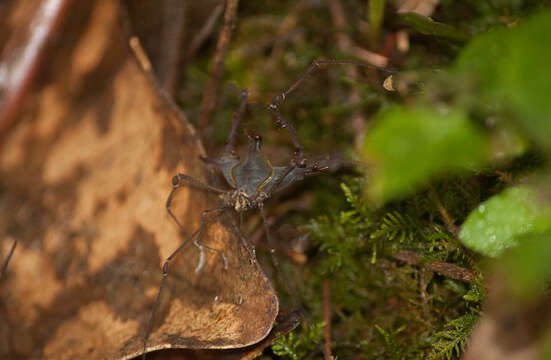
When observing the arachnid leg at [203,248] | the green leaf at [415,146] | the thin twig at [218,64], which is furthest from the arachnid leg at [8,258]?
the green leaf at [415,146]

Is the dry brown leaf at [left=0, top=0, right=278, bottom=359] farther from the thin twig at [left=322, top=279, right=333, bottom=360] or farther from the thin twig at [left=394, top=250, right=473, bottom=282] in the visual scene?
the thin twig at [left=394, top=250, right=473, bottom=282]

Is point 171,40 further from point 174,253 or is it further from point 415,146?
point 415,146

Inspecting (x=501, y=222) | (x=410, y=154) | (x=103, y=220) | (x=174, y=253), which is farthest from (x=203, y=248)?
(x=410, y=154)

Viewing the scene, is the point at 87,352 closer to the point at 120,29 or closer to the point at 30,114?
the point at 30,114

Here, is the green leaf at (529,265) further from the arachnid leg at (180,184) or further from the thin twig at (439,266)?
the arachnid leg at (180,184)

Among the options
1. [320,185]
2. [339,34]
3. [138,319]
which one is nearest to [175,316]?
[138,319]

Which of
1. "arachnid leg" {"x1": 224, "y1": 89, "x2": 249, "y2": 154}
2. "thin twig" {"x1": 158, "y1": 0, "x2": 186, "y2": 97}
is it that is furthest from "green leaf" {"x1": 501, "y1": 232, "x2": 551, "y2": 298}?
"thin twig" {"x1": 158, "y1": 0, "x2": 186, "y2": 97}
